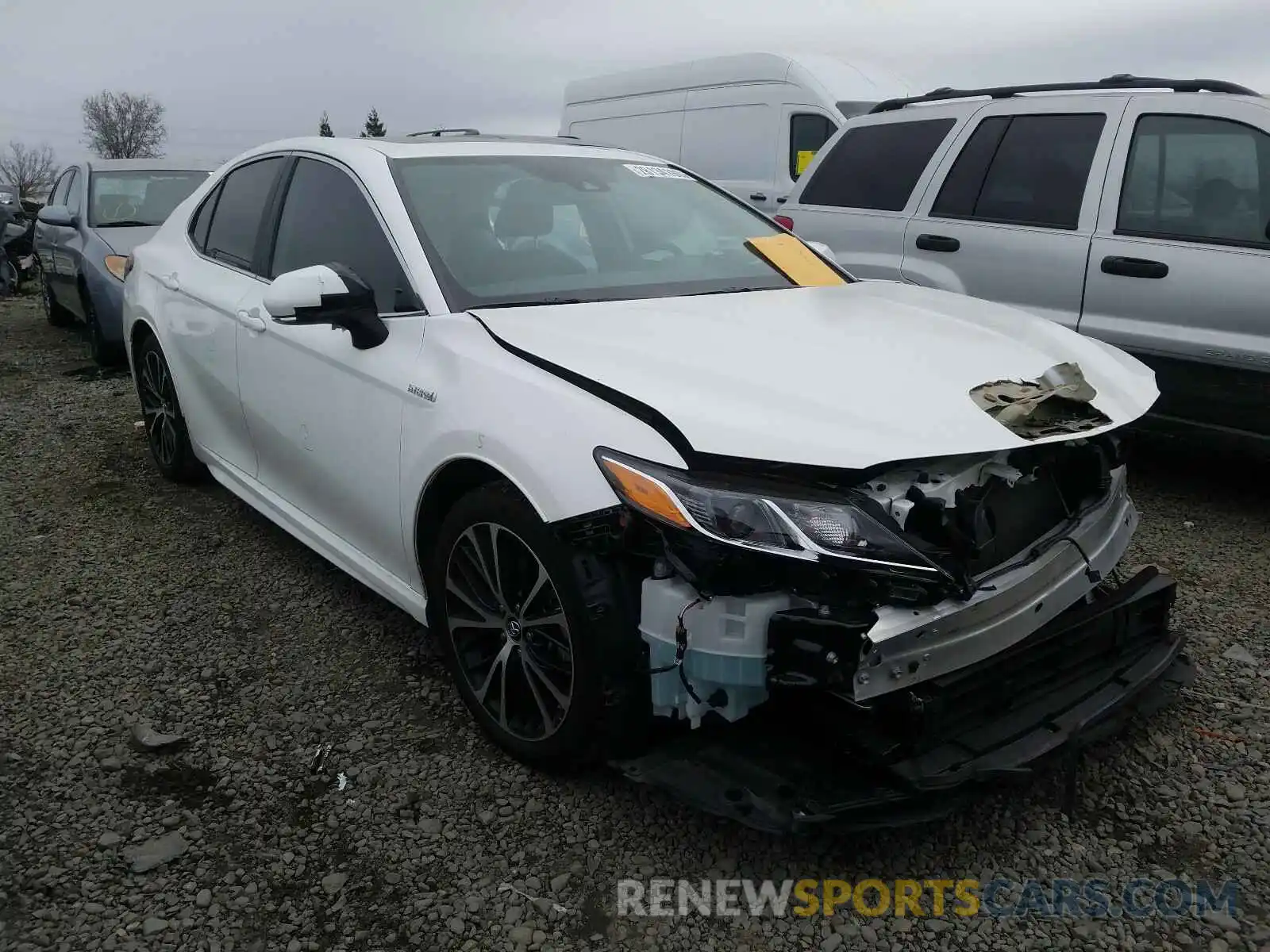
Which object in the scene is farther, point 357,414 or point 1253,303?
point 1253,303

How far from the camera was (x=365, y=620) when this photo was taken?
3760 millimetres

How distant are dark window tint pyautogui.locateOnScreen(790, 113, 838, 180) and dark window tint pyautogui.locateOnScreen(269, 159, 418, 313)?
6.29m

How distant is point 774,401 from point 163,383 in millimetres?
3592

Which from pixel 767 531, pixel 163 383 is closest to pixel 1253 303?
pixel 767 531

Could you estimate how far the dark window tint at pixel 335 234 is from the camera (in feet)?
10.2

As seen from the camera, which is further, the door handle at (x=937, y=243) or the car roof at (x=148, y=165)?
the car roof at (x=148, y=165)

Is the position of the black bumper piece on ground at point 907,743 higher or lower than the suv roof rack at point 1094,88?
lower

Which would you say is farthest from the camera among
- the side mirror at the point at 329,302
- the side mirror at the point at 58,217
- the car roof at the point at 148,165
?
the car roof at the point at 148,165

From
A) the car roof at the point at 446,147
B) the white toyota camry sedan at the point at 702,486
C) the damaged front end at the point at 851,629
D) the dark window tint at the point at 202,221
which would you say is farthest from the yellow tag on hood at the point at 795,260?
the dark window tint at the point at 202,221

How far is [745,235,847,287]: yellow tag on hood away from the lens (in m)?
3.58

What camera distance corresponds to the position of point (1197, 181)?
4621 millimetres

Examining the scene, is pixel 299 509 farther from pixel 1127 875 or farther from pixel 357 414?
pixel 1127 875

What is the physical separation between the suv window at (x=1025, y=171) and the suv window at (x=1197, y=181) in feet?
0.77

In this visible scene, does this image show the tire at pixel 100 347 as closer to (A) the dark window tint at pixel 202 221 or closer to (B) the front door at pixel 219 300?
(B) the front door at pixel 219 300
